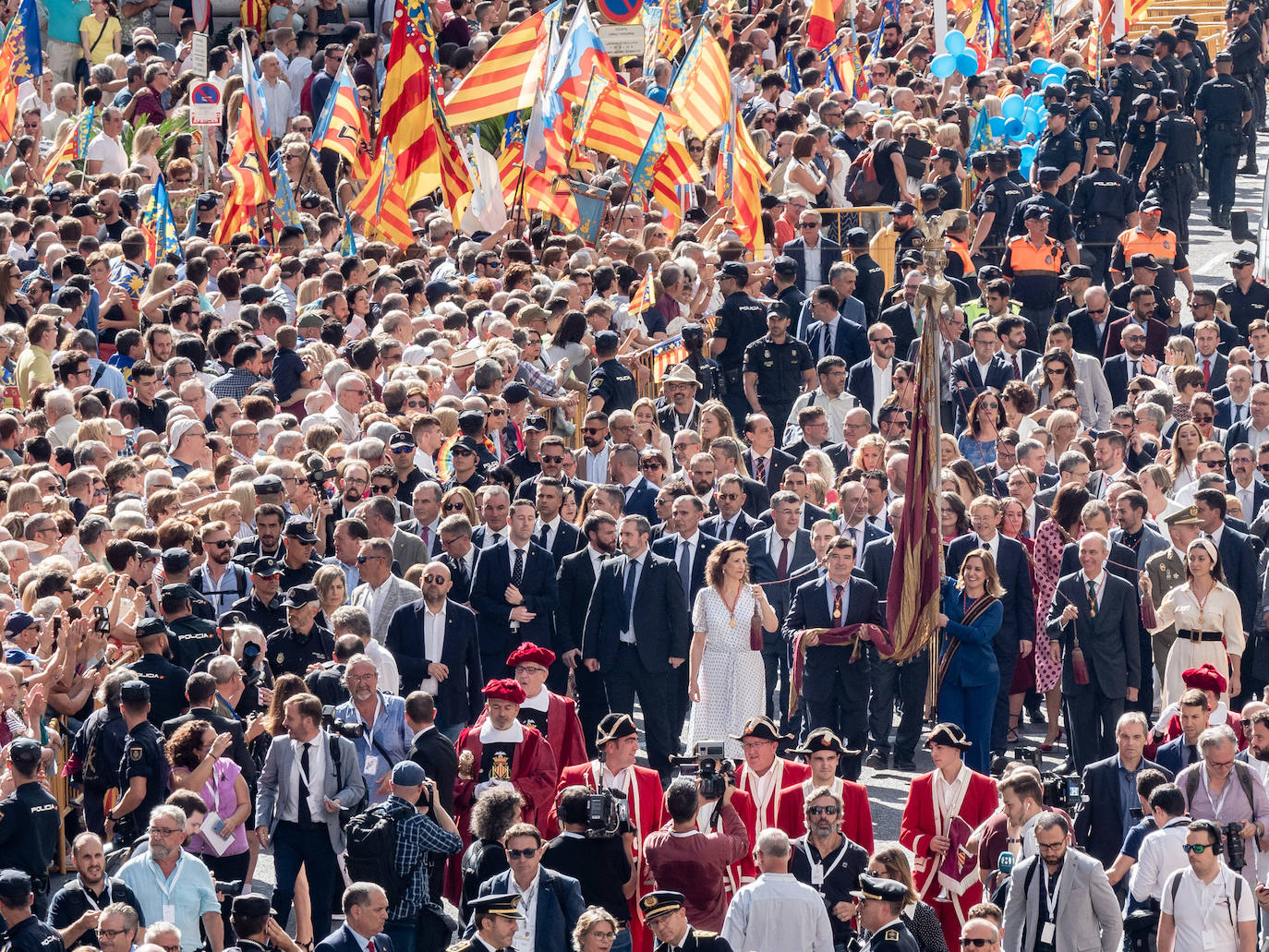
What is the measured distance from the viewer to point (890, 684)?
1536cm

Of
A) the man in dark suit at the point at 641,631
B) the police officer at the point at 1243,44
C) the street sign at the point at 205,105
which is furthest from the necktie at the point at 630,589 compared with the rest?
the police officer at the point at 1243,44

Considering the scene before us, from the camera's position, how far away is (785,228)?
22656mm

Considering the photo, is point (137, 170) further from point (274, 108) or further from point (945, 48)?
point (945, 48)

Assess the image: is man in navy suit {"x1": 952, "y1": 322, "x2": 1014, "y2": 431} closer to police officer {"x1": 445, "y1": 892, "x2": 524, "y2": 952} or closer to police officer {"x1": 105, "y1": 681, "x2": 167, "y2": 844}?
police officer {"x1": 105, "y1": 681, "x2": 167, "y2": 844}

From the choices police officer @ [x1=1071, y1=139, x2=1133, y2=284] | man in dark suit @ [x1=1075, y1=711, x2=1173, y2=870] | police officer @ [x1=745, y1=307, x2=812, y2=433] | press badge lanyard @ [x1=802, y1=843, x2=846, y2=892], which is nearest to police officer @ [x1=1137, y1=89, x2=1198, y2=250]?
police officer @ [x1=1071, y1=139, x2=1133, y2=284]

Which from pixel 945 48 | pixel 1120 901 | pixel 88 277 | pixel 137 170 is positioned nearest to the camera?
pixel 1120 901

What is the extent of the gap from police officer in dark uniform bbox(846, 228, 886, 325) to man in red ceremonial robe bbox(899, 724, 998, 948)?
9677mm

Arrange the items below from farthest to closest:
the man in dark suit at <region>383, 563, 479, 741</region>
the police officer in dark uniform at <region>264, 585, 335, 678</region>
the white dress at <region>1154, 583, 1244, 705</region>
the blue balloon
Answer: the blue balloon < the white dress at <region>1154, 583, 1244, 705</region> < the man in dark suit at <region>383, 563, 479, 741</region> < the police officer in dark uniform at <region>264, 585, 335, 678</region>

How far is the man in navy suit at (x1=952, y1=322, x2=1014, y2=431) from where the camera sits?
63.3 ft

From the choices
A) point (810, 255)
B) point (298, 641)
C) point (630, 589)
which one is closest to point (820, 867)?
point (298, 641)

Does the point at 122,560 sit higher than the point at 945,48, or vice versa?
the point at 945,48

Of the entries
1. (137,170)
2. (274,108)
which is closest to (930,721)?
(137,170)

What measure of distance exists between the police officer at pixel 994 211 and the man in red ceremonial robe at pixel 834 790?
12054 millimetres

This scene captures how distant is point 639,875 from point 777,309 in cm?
844
